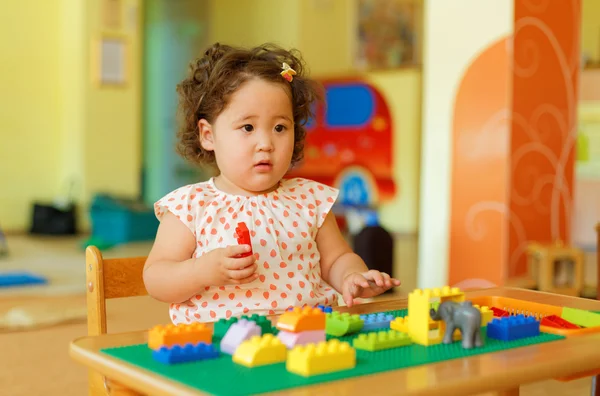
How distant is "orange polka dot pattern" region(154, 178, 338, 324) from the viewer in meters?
1.14

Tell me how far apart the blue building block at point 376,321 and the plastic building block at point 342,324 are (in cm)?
2

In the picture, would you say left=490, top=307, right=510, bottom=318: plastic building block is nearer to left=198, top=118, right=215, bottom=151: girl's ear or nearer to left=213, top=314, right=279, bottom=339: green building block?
left=213, top=314, right=279, bottom=339: green building block

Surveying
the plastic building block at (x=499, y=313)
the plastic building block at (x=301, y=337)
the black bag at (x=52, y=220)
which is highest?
the plastic building block at (x=301, y=337)

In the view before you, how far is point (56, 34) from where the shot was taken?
6094mm

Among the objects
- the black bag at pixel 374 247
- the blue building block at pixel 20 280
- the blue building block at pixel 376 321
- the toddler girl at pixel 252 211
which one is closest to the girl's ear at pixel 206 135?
the toddler girl at pixel 252 211

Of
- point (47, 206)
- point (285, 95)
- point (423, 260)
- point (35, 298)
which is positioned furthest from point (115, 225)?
point (285, 95)

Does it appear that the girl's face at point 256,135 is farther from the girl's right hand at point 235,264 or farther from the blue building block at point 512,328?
the blue building block at point 512,328

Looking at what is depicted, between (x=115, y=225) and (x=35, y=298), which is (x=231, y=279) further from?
(x=115, y=225)

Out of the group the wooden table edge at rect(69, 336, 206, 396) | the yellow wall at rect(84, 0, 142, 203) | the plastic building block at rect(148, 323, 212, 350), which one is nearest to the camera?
the wooden table edge at rect(69, 336, 206, 396)

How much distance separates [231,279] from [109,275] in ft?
0.84

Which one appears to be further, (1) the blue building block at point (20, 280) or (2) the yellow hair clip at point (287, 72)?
(1) the blue building block at point (20, 280)

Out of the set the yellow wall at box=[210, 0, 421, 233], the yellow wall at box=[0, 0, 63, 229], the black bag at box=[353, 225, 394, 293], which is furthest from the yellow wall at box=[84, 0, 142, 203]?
the black bag at box=[353, 225, 394, 293]

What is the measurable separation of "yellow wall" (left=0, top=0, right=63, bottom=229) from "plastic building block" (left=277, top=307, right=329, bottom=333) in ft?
18.0

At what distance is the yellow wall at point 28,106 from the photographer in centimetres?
584
